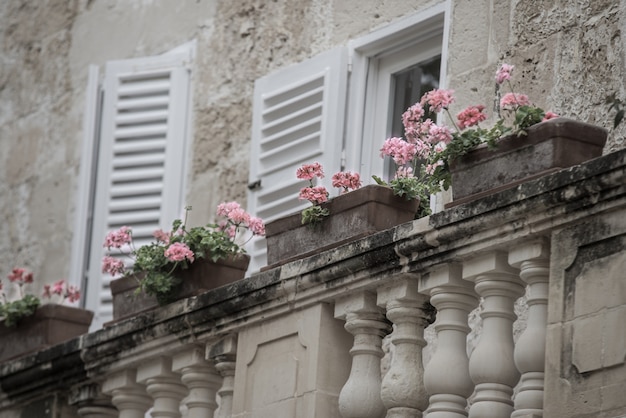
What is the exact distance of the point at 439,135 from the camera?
593 centimetres

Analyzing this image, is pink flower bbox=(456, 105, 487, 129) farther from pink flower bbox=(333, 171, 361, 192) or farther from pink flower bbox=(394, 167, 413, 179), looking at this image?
pink flower bbox=(333, 171, 361, 192)

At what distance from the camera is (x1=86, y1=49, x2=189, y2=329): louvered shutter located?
9039 millimetres

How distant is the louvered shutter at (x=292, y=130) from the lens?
319 inches

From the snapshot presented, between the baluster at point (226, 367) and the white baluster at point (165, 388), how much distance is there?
319 millimetres

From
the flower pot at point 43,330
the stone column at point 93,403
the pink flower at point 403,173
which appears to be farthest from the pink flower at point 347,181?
the flower pot at point 43,330

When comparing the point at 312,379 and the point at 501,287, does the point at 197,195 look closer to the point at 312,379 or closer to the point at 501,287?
the point at 312,379

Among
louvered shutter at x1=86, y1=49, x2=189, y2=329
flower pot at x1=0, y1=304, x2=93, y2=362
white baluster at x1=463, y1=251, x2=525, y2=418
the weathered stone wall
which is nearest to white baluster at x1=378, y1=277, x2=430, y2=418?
white baluster at x1=463, y1=251, x2=525, y2=418

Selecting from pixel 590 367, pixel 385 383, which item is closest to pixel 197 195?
pixel 385 383

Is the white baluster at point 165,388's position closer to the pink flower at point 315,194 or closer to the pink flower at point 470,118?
the pink flower at point 315,194

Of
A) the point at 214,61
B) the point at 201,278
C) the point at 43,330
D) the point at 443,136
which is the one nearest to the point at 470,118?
the point at 443,136

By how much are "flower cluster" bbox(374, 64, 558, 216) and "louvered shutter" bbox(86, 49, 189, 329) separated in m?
2.90

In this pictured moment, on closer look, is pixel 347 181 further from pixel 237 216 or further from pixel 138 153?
pixel 138 153

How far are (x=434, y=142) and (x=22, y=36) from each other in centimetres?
502

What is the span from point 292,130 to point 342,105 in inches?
13.8
